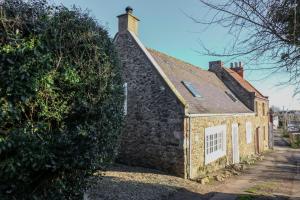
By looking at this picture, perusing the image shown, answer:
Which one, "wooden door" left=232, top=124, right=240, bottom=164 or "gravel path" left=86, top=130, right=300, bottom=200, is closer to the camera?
"gravel path" left=86, top=130, right=300, bottom=200

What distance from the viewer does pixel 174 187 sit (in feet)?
36.7

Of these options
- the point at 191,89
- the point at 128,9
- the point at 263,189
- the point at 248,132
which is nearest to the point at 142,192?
the point at 263,189

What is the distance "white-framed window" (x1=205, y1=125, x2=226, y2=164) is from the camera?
15084 millimetres

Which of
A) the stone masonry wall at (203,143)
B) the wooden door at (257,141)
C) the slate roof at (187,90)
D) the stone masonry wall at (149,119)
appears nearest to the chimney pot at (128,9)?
the stone masonry wall at (149,119)

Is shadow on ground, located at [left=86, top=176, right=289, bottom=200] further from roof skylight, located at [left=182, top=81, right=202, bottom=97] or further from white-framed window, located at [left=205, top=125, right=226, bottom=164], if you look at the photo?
roof skylight, located at [left=182, top=81, right=202, bottom=97]

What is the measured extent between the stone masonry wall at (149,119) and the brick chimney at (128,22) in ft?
1.27

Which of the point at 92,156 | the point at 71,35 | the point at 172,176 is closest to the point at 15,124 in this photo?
the point at 92,156

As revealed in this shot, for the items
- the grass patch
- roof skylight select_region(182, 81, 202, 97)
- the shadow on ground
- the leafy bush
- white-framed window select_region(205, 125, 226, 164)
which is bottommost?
the grass patch

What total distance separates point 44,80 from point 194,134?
1009 centimetres

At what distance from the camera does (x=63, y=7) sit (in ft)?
16.7

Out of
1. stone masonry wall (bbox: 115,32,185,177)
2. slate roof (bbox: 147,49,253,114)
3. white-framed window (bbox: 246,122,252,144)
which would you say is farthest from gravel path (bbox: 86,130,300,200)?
white-framed window (bbox: 246,122,252,144)

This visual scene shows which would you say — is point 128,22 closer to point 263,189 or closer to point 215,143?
point 215,143

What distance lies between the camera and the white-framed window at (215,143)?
1508 cm

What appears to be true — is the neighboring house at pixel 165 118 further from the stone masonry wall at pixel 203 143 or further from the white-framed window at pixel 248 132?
the white-framed window at pixel 248 132
